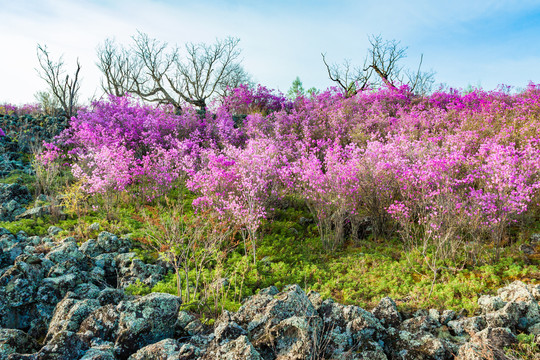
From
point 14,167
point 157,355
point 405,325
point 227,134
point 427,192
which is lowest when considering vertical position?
point 405,325

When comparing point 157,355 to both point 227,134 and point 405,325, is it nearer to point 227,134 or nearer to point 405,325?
point 405,325

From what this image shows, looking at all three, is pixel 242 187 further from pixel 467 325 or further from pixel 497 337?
pixel 497 337

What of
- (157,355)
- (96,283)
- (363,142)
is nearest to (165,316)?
(157,355)

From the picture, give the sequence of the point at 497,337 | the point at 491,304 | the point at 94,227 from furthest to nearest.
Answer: the point at 94,227
the point at 491,304
the point at 497,337

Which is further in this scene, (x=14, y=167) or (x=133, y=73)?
(x=133, y=73)

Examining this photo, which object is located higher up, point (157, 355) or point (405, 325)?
point (157, 355)

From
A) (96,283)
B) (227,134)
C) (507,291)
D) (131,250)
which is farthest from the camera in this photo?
(227,134)

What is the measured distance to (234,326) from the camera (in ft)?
12.0

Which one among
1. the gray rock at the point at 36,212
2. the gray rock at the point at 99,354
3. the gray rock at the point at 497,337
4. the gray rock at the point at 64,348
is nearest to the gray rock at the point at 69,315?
the gray rock at the point at 64,348

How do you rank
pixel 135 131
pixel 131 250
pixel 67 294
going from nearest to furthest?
pixel 67 294
pixel 131 250
pixel 135 131

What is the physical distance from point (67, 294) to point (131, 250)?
2.36 metres

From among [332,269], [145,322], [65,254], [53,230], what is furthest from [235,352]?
[53,230]

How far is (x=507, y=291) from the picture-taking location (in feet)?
16.8

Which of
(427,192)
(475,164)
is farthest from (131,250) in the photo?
(475,164)
